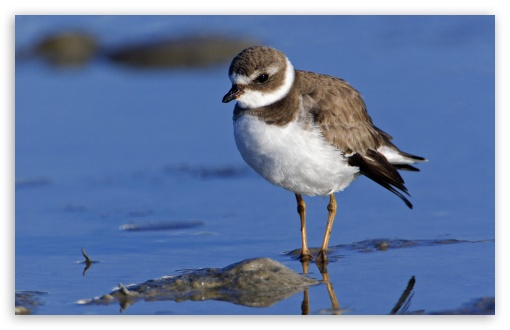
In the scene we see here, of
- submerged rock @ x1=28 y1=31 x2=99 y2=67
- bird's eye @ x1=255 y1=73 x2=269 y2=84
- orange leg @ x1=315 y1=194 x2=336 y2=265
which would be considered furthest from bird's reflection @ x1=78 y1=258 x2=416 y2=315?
submerged rock @ x1=28 y1=31 x2=99 y2=67

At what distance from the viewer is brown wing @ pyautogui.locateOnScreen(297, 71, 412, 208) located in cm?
733

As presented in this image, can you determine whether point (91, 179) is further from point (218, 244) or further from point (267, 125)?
point (267, 125)

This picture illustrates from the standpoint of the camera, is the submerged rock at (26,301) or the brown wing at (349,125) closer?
the submerged rock at (26,301)

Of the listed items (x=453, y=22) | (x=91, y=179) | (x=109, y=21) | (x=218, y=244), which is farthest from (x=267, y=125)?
(x=109, y=21)

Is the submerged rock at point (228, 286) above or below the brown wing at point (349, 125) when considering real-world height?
below

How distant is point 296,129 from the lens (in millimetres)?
7117

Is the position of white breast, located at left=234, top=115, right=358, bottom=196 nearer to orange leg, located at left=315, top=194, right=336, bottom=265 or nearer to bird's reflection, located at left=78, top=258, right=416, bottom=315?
orange leg, located at left=315, top=194, right=336, bottom=265

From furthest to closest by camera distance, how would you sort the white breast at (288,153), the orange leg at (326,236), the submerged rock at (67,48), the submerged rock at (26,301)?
1. the submerged rock at (67,48)
2. the orange leg at (326,236)
3. the white breast at (288,153)
4. the submerged rock at (26,301)

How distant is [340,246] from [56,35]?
9.38 metres

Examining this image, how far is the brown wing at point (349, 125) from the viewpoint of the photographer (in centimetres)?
733

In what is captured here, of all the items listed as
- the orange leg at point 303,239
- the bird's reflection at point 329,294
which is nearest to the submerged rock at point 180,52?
the orange leg at point 303,239

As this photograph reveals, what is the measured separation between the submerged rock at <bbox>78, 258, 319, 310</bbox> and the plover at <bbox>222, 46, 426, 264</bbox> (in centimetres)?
81

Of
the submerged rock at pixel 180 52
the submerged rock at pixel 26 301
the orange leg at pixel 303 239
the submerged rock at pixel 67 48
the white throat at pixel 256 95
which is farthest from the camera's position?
the submerged rock at pixel 67 48

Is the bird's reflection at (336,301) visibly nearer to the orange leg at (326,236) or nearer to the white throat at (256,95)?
the orange leg at (326,236)
